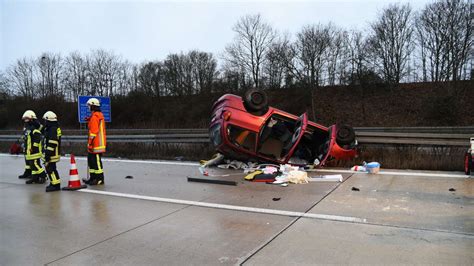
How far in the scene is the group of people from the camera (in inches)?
273

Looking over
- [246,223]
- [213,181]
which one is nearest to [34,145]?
[213,181]

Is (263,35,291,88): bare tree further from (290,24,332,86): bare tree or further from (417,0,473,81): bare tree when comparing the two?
(417,0,473,81): bare tree

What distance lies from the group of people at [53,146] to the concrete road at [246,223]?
17.6 inches

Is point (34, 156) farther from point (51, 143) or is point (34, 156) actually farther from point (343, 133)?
point (343, 133)

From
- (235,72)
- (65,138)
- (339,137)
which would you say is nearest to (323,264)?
(339,137)

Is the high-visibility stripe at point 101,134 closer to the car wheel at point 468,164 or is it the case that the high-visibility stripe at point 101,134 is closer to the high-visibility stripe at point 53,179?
the high-visibility stripe at point 53,179

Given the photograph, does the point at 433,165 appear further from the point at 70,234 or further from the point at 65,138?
the point at 65,138

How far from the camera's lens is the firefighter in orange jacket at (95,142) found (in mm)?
7207

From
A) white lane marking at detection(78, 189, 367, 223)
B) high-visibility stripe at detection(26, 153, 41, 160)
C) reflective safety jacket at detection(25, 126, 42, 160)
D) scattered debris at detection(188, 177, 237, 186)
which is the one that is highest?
reflective safety jacket at detection(25, 126, 42, 160)

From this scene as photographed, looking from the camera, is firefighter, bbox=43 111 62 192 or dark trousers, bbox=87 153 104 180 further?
dark trousers, bbox=87 153 104 180

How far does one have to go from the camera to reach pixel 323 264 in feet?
10.6

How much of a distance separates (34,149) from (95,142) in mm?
1786

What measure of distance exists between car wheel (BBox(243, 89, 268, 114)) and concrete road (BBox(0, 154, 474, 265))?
1715mm

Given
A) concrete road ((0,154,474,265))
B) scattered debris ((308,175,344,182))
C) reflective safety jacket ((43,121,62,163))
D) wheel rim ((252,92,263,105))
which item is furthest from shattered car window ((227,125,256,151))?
reflective safety jacket ((43,121,62,163))
